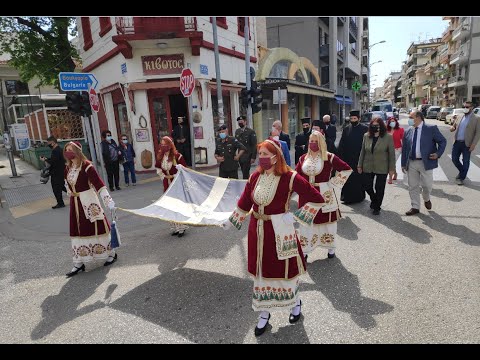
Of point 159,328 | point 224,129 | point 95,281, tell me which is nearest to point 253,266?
point 159,328

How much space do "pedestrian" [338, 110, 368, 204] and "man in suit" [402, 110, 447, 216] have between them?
3.13 ft

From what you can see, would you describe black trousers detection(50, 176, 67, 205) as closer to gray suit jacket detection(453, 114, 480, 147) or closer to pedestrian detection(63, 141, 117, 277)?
pedestrian detection(63, 141, 117, 277)

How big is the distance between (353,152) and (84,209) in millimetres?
5674

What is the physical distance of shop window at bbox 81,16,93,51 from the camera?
1648 cm

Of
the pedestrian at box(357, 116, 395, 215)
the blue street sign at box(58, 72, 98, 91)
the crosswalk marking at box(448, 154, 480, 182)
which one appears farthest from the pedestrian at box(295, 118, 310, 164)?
the blue street sign at box(58, 72, 98, 91)

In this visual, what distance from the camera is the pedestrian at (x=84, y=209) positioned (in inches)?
201

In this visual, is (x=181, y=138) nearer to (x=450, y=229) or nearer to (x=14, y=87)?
(x=450, y=229)

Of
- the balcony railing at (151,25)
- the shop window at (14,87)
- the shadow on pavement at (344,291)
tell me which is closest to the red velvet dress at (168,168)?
the shadow on pavement at (344,291)
